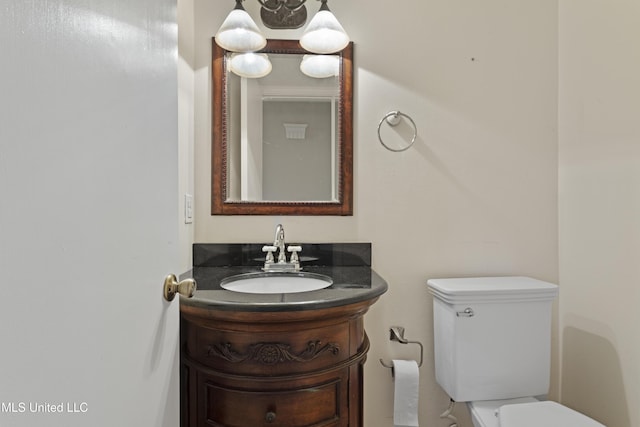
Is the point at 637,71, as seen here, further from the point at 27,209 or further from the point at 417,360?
the point at 27,209

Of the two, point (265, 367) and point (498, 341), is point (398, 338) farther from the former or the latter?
point (265, 367)

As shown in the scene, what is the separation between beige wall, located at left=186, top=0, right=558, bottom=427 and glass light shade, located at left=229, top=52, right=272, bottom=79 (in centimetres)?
12

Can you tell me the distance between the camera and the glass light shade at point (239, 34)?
1.34 m

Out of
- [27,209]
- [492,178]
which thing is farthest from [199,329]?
[492,178]

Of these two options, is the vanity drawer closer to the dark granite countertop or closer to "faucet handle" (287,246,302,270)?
the dark granite countertop

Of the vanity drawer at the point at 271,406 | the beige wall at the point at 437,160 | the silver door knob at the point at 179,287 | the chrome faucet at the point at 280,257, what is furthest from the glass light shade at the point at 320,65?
the vanity drawer at the point at 271,406

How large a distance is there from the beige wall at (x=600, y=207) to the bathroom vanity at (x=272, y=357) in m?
1.00

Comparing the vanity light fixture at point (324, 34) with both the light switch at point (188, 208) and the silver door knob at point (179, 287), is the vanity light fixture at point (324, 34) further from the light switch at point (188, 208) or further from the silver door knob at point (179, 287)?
the silver door knob at point (179, 287)

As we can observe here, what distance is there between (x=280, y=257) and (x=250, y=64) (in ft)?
2.86

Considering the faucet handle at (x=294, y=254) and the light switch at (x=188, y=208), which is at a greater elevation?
the light switch at (x=188, y=208)

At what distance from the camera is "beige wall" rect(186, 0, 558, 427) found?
4.89 feet

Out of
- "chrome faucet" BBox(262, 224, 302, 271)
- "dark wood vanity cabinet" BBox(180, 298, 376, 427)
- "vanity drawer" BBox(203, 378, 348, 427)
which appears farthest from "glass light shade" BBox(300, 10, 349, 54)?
"vanity drawer" BBox(203, 378, 348, 427)

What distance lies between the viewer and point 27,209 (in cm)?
34

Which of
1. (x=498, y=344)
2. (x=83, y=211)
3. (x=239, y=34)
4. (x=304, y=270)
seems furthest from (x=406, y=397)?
(x=239, y=34)
